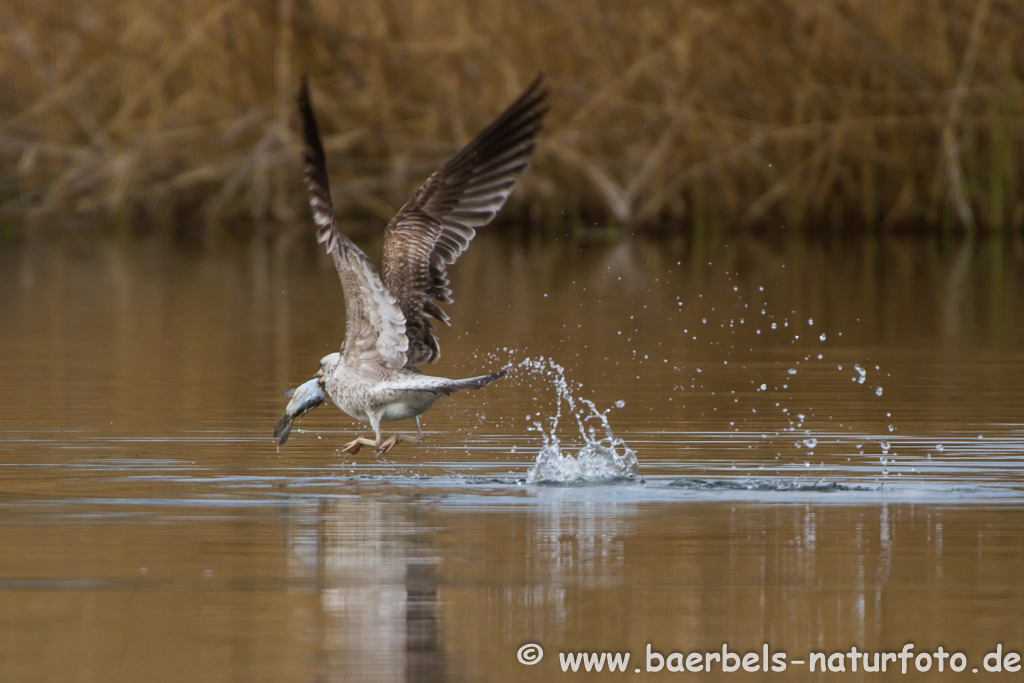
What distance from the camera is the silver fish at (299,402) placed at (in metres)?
9.31

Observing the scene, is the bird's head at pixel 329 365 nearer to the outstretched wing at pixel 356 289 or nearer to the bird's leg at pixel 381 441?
the outstretched wing at pixel 356 289

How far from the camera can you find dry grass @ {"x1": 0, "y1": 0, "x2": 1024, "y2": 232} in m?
24.2

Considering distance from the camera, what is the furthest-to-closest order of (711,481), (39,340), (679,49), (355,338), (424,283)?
1. (679,49)
2. (39,340)
3. (424,283)
4. (355,338)
5. (711,481)

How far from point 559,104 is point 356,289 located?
54.0 feet

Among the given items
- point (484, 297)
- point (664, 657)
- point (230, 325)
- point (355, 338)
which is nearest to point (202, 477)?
Answer: point (355, 338)

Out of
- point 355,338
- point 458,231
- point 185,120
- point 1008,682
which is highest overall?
point 185,120

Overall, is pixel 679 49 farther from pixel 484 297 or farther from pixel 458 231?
pixel 458 231

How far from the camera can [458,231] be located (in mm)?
10391

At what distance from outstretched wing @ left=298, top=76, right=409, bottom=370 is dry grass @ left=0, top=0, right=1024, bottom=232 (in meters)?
15.4

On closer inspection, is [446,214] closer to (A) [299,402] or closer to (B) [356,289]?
(B) [356,289]

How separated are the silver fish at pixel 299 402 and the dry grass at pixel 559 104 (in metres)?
15.4

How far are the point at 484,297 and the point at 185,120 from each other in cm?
861

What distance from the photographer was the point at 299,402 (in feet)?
30.6

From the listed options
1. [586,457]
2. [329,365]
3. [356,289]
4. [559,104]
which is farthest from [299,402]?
[559,104]
